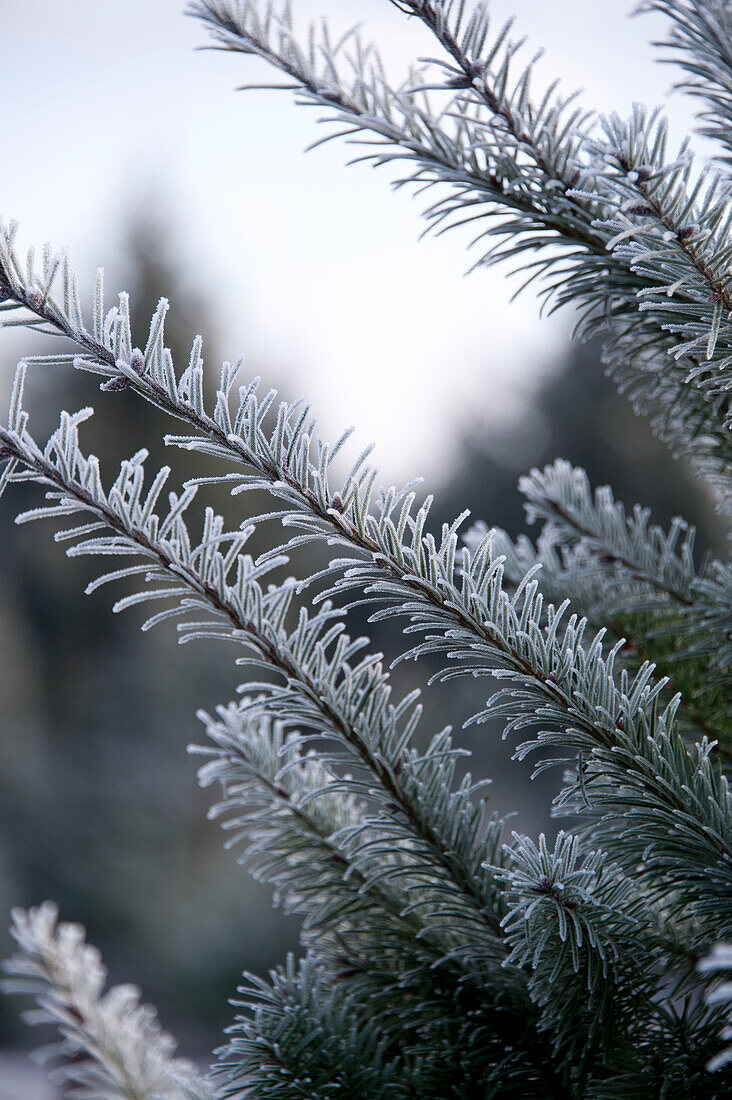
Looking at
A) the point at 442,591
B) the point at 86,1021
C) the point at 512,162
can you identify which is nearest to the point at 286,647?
the point at 442,591

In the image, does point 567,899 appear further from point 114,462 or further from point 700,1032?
point 114,462

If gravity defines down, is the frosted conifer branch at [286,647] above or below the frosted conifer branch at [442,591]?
below

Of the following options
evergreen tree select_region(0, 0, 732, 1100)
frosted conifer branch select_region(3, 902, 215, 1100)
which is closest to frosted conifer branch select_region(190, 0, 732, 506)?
evergreen tree select_region(0, 0, 732, 1100)

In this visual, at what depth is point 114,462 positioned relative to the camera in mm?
6672

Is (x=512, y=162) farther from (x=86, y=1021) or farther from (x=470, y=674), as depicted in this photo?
(x=86, y=1021)

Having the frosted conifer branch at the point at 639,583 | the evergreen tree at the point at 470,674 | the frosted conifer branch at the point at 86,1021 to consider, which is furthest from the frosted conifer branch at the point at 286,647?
the frosted conifer branch at the point at 86,1021

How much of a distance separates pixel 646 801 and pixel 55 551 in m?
7.02

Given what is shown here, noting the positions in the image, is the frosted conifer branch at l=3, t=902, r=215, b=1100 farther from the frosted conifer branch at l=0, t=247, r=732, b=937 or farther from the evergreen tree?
the frosted conifer branch at l=0, t=247, r=732, b=937

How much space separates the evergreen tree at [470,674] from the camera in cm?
41

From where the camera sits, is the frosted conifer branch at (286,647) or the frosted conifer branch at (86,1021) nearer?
the frosted conifer branch at (286,647)

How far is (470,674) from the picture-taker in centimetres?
49

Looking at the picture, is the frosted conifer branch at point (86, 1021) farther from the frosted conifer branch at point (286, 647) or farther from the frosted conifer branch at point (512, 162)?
the frosted conifer branch at point (512, 162)

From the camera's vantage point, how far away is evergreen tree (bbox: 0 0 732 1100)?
1.34 feet

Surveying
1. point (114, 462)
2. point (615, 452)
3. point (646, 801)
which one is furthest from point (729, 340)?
point (615, 452)
